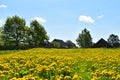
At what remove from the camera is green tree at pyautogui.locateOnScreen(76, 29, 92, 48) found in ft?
411

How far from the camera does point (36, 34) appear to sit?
95.1m

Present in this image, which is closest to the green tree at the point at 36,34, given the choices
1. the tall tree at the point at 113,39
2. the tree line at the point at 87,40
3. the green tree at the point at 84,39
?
the tree line at the point at 87,40

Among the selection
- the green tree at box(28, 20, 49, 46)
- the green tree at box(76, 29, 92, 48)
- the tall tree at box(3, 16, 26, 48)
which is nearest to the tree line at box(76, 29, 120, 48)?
the green tree at box(76, 29, 92, 48)

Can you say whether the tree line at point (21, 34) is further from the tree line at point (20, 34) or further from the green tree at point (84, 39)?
the green tree at point (84, 39)

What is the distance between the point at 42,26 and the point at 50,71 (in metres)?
87.1

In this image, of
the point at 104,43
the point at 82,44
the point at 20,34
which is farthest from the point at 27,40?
the point at 82,44

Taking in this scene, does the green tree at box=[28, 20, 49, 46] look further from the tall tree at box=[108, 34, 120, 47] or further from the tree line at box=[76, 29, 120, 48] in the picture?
the tall tree at box=[108, 34, 120, 47]

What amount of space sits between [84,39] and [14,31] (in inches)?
1615

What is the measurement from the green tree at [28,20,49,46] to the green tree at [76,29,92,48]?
30.0 metres

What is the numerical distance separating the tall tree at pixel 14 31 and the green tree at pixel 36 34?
2.87 m

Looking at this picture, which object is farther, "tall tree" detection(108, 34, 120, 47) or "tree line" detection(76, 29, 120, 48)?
"tree line" detection(76, 29, 120, 48)

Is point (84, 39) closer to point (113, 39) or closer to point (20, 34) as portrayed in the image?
point (113, 39)

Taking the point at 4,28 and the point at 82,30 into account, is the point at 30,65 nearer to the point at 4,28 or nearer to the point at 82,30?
the point at 4,28

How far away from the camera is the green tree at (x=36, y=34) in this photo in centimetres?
9425
